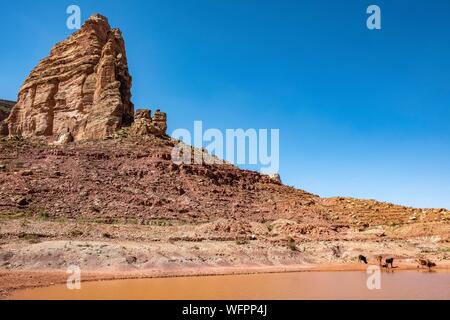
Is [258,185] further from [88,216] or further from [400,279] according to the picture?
[400,279]

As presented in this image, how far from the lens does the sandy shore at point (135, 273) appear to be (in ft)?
60.5

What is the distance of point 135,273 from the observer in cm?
2253

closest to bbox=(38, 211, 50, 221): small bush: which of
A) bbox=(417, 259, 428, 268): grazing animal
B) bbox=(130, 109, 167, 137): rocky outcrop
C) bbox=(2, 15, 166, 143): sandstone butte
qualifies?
bbox=(2, 15, 166, 143): sandstone butte

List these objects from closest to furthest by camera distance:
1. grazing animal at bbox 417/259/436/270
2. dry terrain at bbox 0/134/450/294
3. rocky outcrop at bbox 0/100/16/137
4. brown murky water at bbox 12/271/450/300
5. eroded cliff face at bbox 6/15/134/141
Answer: brown murky water at bbox 12/271/450/300
dry terrain at bbox 0/134/450/294
grazing animal at bbox 417/259/436/270
eroded cliff face at bbox 6/15/134/141
rocky outcrop at bbox 0/100/16/137

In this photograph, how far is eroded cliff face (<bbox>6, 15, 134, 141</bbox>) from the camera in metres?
57.1

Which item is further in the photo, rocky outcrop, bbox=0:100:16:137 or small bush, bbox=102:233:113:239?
rocky outcrop, bbox=0:100:16:137

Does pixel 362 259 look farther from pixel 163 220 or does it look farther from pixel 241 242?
pixel 163 220

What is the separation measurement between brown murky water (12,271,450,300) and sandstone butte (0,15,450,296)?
3720mm

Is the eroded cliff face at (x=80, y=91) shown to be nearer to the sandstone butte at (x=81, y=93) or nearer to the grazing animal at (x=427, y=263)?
the sandstone butte at (x=81, y=93)

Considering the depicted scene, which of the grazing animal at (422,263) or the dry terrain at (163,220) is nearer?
the dry terrain at (163,220)

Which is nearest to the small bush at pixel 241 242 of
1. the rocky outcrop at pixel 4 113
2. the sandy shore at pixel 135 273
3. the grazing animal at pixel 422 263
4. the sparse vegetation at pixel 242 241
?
the sparse vegetation at pixel 242 241

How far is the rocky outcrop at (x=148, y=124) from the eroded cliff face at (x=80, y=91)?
229 cm

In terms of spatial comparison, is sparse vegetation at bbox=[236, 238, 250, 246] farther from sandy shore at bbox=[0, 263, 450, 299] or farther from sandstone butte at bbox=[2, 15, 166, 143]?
sandstone butte at bbox=[2, 15, 166, 143]

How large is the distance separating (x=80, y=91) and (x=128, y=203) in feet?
94.2
